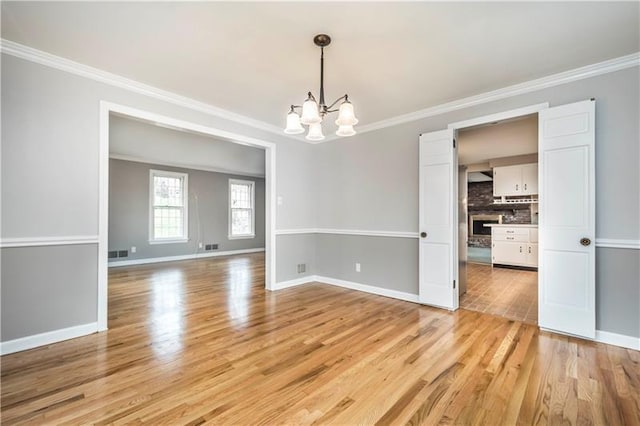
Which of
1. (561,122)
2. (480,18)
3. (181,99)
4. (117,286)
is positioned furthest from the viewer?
(117,286)

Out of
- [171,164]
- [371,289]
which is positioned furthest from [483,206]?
[171,164]

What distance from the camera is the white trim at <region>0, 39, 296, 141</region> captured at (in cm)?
240

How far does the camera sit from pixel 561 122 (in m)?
2.77

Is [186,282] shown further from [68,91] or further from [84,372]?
[68,91]

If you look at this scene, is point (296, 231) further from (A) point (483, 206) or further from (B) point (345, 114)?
(A) point (483, 206)

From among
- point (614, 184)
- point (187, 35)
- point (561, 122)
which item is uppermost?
point (187, 35)

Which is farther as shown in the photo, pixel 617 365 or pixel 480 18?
pixel 617 365

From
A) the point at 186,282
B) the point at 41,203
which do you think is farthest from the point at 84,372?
the point at 186,282

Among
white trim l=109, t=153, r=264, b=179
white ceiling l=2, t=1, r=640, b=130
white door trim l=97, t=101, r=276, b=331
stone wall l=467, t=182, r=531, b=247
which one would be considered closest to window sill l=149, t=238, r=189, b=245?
white trim l=109, t=153, r=264, b=179

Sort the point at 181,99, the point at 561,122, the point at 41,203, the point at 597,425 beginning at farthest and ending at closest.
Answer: the point at 181,99, the point at 561,122, the point at 41,203, the point at 597,425

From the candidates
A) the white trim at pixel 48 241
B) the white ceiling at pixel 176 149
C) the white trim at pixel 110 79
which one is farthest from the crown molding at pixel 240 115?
the white ceiling at pixel 176 149

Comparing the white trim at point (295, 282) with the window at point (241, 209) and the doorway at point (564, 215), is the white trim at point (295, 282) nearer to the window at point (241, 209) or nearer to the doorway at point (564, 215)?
the doorway at point (564, 215)

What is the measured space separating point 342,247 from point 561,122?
3.08 meters

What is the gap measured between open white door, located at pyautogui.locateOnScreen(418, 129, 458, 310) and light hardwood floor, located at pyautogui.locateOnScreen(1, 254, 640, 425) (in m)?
0.28
